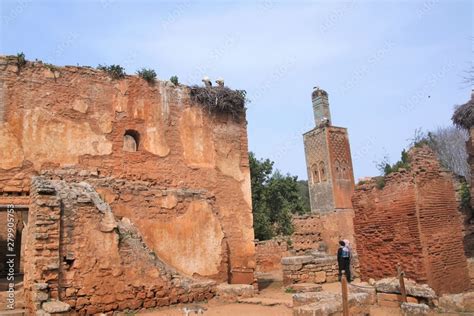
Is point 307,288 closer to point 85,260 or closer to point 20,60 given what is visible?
point 85,260

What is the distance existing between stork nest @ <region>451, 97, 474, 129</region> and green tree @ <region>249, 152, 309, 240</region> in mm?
14806

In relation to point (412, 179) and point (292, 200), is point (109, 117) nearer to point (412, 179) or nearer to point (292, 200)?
point (412, 179)

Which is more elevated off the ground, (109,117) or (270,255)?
(109,117)

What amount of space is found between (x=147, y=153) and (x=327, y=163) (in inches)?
716

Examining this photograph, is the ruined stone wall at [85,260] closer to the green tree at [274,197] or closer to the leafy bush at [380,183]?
the leafy bush at [380,183]

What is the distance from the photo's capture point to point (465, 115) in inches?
607

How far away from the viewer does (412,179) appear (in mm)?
8438

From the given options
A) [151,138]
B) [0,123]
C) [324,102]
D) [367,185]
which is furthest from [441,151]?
[0,123]

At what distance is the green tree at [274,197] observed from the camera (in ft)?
95.2

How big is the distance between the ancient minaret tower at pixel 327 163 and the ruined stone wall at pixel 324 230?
2.71ft

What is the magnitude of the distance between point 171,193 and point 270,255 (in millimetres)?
11428

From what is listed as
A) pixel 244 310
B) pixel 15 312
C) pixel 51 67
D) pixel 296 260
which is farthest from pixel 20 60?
pixel 296 260

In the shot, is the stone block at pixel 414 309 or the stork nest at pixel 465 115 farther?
the stork nest at pixel 465 115

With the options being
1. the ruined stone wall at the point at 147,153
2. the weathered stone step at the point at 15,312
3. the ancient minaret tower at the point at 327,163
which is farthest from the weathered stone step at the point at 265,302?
the ancient minaret tower at the point at 327,163
